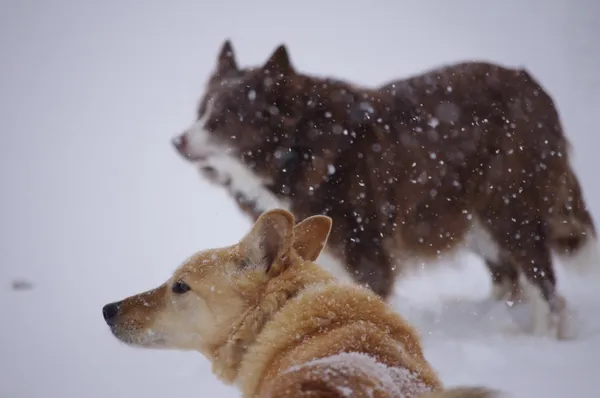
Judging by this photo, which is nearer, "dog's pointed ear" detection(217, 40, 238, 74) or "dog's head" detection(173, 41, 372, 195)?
"dog's head" detection(173, 41, 372, 195)

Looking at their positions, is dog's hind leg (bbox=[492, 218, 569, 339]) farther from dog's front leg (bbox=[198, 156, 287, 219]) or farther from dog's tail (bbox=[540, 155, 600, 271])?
dog's front leg (bbox=[198, 156, 287, 219])

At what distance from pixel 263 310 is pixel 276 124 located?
8.36 feet

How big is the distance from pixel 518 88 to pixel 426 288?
7.04ft

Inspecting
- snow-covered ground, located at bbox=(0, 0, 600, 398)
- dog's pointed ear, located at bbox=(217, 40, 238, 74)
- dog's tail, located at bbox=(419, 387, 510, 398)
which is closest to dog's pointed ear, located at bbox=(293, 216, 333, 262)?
dog's tail, located at bbox=(419, 387, 510, 398)

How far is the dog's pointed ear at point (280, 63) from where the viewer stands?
4477mm

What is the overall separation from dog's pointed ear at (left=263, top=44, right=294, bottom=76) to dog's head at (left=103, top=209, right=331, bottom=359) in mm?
2380

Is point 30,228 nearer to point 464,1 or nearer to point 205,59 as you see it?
point 205,59

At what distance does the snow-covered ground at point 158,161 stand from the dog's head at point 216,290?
1.30 m

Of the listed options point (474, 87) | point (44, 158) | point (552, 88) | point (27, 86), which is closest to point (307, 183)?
point (474, 87)

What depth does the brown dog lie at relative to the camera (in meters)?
4.32

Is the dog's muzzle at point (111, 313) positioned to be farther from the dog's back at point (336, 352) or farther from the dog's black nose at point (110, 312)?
the dog's back at point (336, 352)

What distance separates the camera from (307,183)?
429 cm

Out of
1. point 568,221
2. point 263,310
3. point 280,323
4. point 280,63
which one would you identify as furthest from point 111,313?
point 568,221

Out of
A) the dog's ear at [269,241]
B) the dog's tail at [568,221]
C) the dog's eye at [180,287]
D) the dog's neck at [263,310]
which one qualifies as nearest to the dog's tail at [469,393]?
the dog's neck at [263,310]
